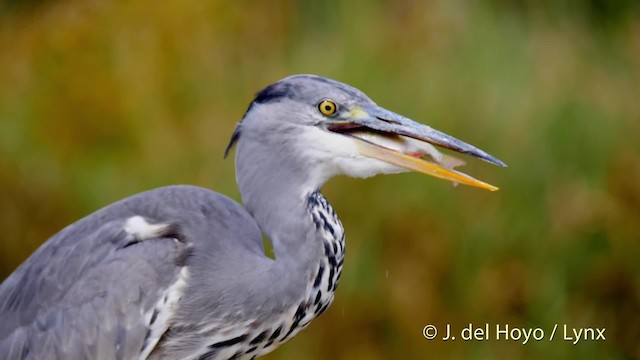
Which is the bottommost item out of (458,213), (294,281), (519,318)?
(519,318)

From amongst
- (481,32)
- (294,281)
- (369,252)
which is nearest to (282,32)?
(481,32)

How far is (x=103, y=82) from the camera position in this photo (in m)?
5.39

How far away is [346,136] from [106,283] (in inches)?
30.9

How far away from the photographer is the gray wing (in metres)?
2.90

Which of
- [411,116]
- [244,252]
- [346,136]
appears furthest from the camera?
[411,116]

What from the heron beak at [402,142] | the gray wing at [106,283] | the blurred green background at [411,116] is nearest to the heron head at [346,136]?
the heron beak at [402,142]

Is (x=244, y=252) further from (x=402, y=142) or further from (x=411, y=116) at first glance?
(x=411, y=116)

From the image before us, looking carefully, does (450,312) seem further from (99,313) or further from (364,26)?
(99,313)

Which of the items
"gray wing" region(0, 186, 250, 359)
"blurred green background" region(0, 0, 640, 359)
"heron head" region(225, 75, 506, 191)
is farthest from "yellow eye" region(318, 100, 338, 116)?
"blurred green background" region(0, 0, 640, 359)

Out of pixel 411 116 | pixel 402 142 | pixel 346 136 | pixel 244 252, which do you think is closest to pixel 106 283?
pixel 244 252

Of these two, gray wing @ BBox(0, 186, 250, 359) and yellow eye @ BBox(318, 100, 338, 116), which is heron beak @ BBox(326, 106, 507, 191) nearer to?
yellow eye @ BBox(318, 100, 338, 116)

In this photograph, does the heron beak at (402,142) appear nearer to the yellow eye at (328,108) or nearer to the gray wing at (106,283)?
the yellow eye at (328,108)

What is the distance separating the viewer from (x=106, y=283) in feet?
9.62

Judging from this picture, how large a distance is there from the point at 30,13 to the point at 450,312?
3236mm
